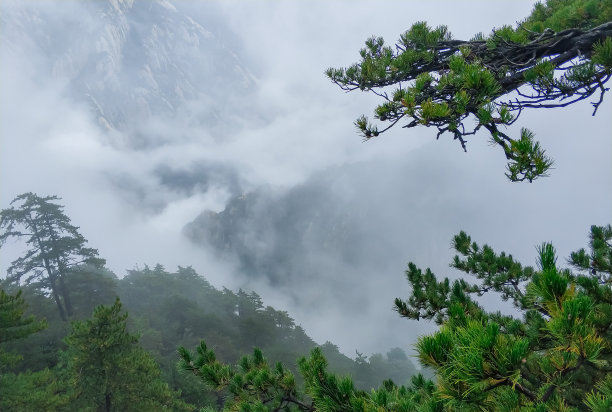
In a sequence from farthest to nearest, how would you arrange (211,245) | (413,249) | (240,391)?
(413,249) → (211,245) → (240,391)

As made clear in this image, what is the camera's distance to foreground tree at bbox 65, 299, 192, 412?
12.3 meters

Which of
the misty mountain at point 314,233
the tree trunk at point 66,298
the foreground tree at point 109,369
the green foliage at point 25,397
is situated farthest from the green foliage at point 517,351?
the misty mountain at point 314,233

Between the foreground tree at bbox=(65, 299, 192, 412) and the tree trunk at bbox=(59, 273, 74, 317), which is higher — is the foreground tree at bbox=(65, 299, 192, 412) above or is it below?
below

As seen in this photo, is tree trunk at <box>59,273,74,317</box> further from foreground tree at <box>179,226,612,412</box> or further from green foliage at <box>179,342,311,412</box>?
foreground tree at <box>179,226,612,412</box>

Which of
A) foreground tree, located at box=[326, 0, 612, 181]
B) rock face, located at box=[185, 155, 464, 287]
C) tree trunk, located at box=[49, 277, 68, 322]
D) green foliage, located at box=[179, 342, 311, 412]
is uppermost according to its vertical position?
rock face, located at box=[185, 155, 464, 287]

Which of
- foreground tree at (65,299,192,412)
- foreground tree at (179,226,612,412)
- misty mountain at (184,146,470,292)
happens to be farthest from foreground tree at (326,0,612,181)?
misty mountain at (184,146,470,292)

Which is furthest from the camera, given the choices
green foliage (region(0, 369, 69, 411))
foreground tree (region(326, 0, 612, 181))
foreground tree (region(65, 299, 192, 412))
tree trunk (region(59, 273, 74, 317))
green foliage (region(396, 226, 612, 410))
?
tree trunk (region(59, 273, 74, 317))

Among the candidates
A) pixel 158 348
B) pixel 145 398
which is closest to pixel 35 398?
pixel 145 398

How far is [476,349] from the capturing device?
1398 mm

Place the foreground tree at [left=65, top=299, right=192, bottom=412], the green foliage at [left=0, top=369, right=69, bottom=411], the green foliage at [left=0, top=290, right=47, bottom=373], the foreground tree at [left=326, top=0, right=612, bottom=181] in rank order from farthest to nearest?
1. the foreground tree at [left=65, top=299, right=192, bottom=412]
2. the green foliage at [left=0, top=290, right=47, bottom=373]
3. the green foliage at [left=0, top=369, right=69, bottom=411]
4. the foreground tree at [left=326, top=0, right=612, bottom=181]

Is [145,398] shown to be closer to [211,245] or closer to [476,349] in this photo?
[476,349]

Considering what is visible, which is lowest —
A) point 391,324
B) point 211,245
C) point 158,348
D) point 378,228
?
point 391,324

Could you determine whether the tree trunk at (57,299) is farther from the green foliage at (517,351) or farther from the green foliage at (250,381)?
the green foliage at (517,351)

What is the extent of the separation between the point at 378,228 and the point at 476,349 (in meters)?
193
